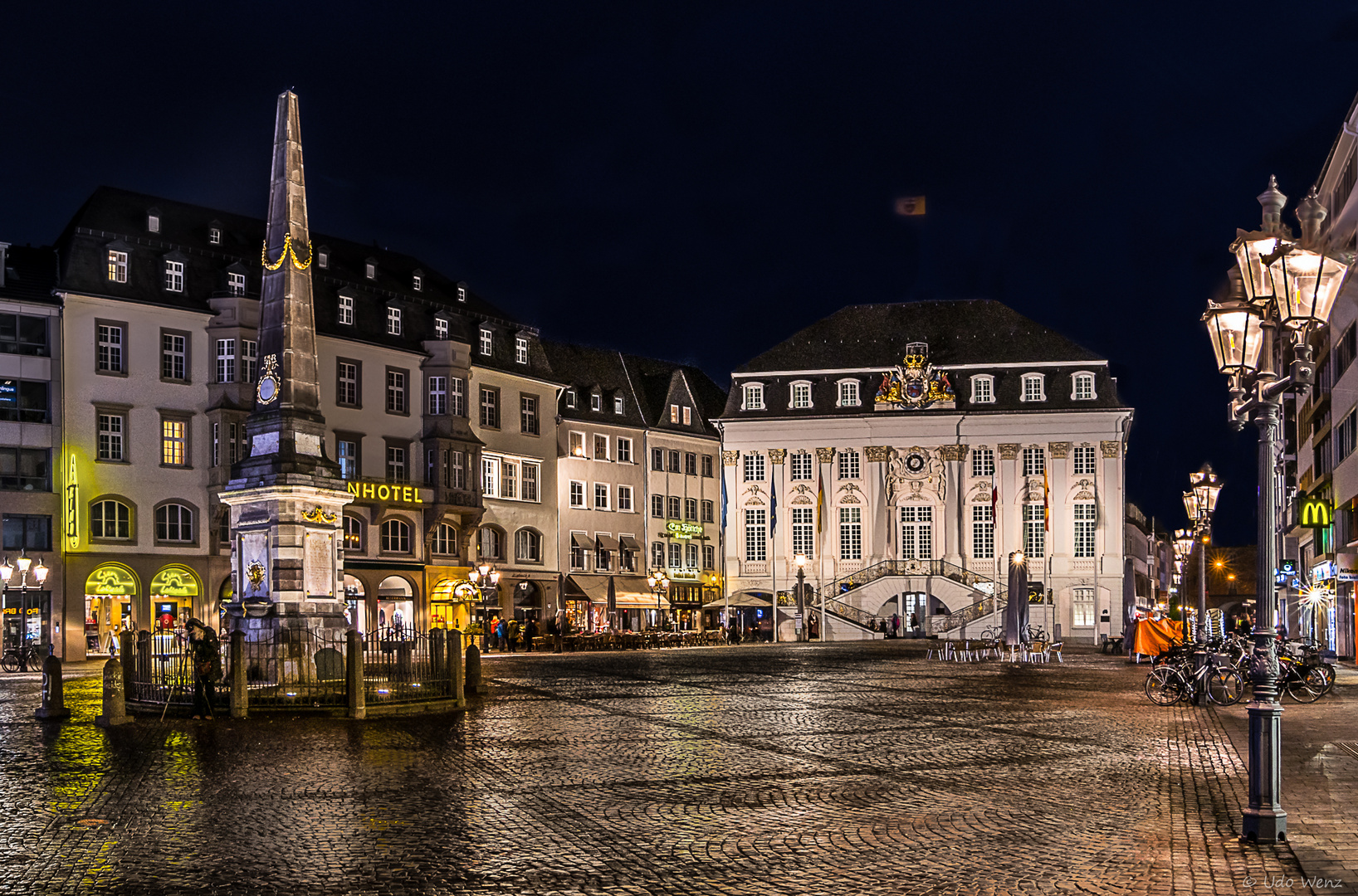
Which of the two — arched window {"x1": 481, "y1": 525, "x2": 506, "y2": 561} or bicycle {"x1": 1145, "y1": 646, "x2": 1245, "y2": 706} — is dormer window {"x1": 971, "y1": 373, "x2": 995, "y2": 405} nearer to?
arched window {"x1": 481, "y1": 525, "x2": 506, "y2": 561}

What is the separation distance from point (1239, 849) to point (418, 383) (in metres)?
53.5

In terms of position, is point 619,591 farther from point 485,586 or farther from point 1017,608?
point 1017,608

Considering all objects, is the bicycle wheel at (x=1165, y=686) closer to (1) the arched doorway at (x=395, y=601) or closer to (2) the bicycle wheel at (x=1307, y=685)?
(2) the bicycle wheel at (x=1307, y=685)

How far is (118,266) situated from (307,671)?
3264 cm

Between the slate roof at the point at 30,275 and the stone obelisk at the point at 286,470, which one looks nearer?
the stone obelisk at the point at 286,470

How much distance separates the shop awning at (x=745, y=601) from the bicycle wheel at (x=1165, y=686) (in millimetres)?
54287

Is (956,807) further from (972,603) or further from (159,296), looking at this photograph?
(972,603)

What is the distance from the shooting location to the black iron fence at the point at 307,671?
906 inches

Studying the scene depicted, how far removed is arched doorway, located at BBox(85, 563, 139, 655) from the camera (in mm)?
50344

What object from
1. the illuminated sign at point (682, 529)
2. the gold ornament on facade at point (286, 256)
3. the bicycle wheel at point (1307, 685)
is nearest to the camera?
the bicycle wheel at point (1307, 685)

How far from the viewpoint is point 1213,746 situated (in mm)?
18156

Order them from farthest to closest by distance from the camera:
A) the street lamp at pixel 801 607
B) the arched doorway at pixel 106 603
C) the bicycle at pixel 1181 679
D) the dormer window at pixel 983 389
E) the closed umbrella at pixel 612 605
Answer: the dormer window at pixel 983 389 < the street lamp at pixel 801 607 < the closed umbrella at pixel 612 605 < the arched doorway at pixel 106 603 < the bicycle at pixel 1181 679

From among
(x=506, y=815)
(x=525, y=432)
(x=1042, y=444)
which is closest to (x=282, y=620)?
(x=506, y=815)

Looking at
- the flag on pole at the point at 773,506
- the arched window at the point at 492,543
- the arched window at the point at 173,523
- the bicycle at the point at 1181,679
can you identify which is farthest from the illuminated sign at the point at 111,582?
the bicycle at the point at 1181,679
